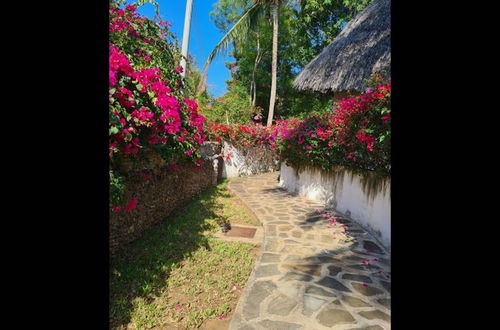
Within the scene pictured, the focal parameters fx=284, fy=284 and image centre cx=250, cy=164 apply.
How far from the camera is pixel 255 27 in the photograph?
15.4 meters

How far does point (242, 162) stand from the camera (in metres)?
12.6

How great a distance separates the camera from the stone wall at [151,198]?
423 cm

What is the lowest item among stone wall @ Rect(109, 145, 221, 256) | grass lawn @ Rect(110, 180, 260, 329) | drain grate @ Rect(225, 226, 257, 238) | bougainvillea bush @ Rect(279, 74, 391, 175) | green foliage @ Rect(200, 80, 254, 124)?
grass lawn @ Rect(110, 180, 260, 329)

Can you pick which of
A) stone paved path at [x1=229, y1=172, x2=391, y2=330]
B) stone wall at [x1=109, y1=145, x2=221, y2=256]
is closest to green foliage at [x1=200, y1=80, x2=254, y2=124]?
stone wall at [x1=109, y1=145, x2=221, y2=256]

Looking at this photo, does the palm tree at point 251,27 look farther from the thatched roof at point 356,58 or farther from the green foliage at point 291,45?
the thatched roof at point 356,58

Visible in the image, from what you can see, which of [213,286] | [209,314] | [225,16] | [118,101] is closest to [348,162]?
[213,286]

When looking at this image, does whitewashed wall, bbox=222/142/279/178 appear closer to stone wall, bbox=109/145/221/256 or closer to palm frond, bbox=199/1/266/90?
stone wall, bbox=109/145/221/256

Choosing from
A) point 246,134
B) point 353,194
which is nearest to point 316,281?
point 353,194

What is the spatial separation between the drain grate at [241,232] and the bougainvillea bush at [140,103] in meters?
1.74

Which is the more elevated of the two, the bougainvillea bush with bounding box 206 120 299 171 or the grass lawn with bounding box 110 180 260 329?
the bougainvillea bush with bounding box 206 120 299 171

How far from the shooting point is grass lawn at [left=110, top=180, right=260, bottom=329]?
9.62 feet

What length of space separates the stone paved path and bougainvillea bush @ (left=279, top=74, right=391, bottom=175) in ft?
4.72
